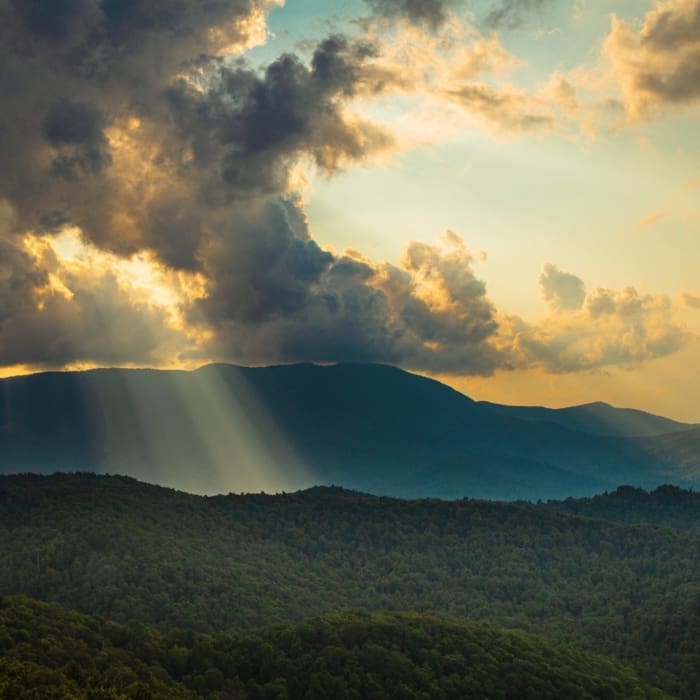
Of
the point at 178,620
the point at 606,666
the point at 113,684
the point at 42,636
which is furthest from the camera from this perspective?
the point at 178,620

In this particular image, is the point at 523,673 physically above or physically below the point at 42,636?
below

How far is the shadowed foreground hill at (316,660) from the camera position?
138 meters

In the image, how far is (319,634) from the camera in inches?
6294

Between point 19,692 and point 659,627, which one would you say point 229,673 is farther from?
point 659,627

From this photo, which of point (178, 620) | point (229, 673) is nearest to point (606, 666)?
point (229, 673)

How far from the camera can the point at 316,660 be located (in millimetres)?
150375

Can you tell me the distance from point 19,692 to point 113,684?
68.1ft

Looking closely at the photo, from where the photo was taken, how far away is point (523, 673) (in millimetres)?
154125

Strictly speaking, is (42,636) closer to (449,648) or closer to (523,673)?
(449,648)

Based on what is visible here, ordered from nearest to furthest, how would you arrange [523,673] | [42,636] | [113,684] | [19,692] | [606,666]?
[19,692], [113,684], [42,636], [523,673], [606,666]

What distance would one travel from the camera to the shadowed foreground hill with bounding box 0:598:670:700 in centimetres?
13838

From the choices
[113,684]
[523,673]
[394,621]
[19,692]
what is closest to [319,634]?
→ [394,621]

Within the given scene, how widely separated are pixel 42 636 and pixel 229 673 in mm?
31514

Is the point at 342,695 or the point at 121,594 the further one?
the point at 121,594
